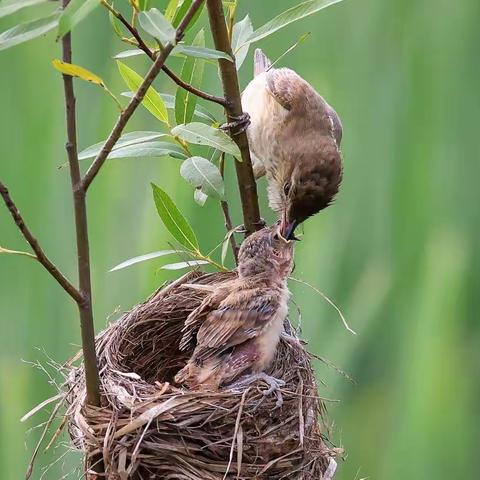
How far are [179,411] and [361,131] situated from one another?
127 cm

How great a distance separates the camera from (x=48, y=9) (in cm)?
231

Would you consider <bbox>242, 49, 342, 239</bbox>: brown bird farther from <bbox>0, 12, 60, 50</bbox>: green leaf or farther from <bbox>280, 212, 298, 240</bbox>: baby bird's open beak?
<bbox>0, 12, 60, 50</bbox>: green leaf

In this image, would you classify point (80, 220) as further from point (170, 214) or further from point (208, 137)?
point (170, 214)

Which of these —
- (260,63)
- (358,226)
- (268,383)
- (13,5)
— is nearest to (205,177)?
(268,383)

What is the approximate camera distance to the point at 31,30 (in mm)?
1017

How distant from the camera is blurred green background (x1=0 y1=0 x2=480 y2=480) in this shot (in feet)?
7.26

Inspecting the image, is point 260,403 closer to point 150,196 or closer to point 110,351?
point 110,351

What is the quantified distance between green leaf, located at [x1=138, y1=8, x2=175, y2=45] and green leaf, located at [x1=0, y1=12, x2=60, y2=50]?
Result: 9cm

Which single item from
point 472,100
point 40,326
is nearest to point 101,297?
point 40,326

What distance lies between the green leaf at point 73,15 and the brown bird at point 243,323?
0.67m

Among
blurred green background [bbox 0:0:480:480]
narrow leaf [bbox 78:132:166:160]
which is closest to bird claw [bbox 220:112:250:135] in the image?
narrow leaf [bbox 78:132:166:160]

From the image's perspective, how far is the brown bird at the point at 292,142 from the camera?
6.51ft

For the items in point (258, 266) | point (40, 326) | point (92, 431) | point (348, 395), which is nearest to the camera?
point (92, 431)

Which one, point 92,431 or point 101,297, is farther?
point 101,297
